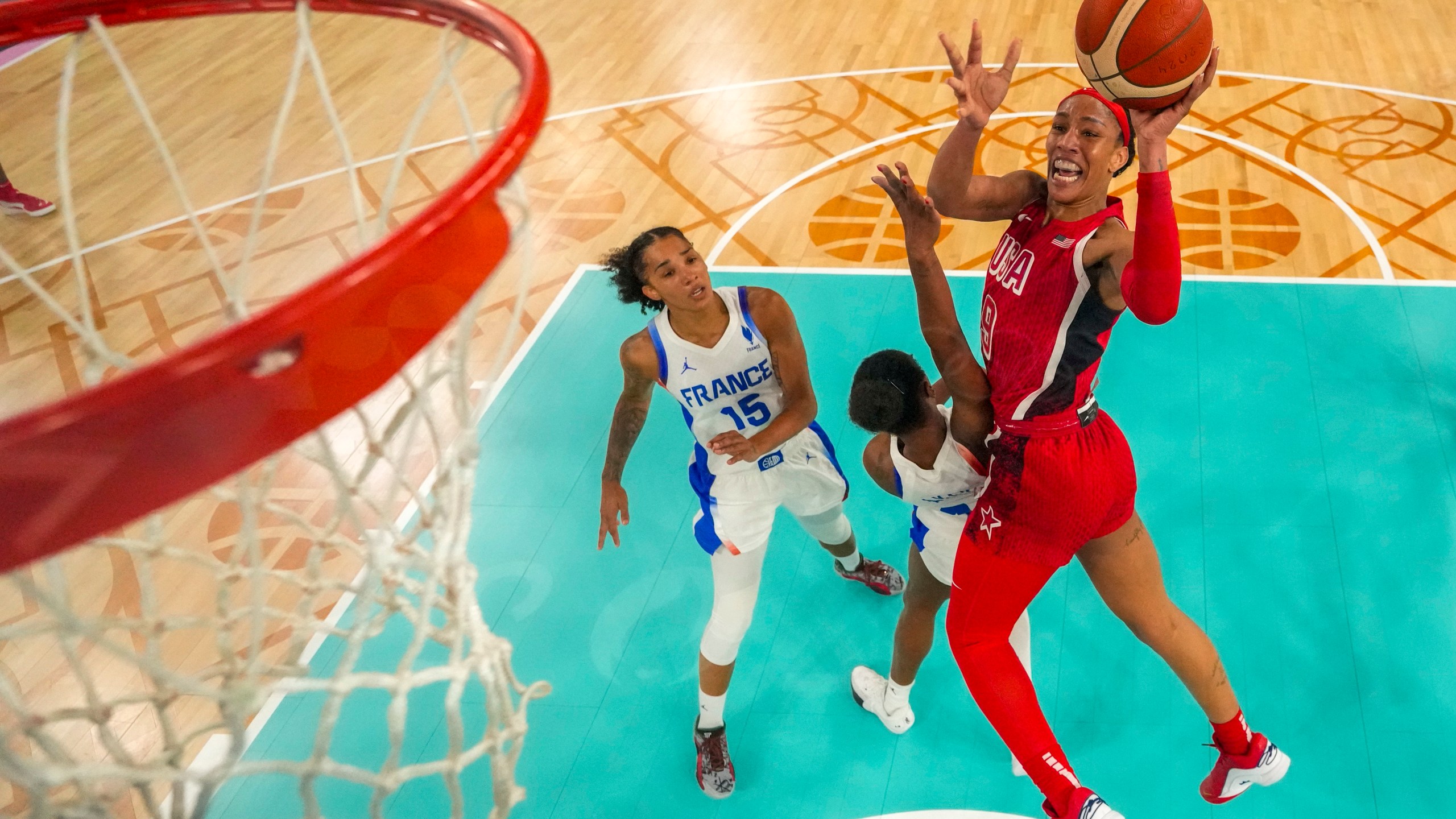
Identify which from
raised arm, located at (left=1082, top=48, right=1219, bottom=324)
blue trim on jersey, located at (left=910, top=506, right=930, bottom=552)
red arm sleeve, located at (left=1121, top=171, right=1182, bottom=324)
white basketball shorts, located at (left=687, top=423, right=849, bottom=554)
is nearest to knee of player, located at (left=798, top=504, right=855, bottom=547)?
white basketball shorts, located at (left=687, top=423, right=849, bottom=554)

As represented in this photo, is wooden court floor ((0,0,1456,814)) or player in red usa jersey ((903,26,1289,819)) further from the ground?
player in red usa jersey ((903,26,1289,819))

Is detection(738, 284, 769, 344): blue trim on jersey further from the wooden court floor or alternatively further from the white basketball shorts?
the wooden court floor

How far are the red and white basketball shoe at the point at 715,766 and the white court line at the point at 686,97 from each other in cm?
454

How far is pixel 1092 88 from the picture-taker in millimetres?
2523

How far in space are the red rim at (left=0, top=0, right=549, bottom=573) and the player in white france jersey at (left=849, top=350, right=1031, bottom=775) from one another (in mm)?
1225

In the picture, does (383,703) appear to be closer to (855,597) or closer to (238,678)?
(855,597)

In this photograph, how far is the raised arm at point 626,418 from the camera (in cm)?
291

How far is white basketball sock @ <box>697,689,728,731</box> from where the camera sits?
10.0 feet

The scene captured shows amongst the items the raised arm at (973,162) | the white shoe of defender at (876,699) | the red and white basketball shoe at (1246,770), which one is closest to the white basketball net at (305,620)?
the raised arm at (973,162)

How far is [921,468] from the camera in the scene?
8.84 feet

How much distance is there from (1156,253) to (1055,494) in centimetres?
62

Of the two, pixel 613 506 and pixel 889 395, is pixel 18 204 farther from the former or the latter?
pixel 889 395

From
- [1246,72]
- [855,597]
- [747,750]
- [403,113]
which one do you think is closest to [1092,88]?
[855,597]

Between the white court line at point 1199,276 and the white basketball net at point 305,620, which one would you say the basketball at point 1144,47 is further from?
the white court line at point 1199,276
